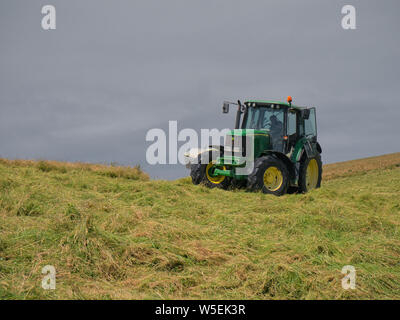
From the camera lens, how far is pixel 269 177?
9844mm

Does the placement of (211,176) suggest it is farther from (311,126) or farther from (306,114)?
(311,126)

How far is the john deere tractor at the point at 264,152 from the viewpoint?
9.83 m

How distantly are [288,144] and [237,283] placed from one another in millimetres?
6891

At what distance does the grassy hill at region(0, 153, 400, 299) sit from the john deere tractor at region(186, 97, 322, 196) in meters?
1.82

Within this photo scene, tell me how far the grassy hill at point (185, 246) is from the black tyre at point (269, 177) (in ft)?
4.09

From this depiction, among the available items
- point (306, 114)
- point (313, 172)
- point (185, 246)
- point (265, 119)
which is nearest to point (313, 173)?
point (313, 172)

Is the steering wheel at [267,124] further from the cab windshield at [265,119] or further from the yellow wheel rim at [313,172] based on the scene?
the yellow wheel rim at [313,172]

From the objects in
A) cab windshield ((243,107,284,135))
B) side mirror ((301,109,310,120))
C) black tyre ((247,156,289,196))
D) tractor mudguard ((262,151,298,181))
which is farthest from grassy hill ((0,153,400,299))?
cab windshield ((243,107,284,135))

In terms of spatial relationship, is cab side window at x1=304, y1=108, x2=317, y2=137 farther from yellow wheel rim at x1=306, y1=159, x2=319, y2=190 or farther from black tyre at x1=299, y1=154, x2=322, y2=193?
yellow wheel rim at x1=306, y1=159, x2=319, y2=190

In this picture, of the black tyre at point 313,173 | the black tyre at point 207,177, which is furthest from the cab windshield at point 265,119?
the black tyre at point 313,173

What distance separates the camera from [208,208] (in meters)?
7.45

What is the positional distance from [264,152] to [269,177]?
0.65 meters
